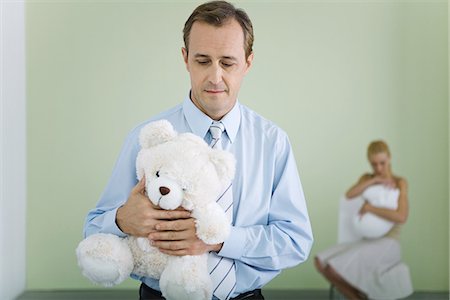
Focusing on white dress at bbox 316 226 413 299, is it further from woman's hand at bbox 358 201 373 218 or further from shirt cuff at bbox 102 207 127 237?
shirt cuff at bbox 102 207 127 237

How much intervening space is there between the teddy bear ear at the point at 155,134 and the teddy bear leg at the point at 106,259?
0.80ft

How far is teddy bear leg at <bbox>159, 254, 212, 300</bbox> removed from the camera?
1379 mm

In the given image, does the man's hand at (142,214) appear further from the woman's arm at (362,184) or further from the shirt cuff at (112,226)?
the woman's arm at (362,184)

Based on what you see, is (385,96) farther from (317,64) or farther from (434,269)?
(434,269)

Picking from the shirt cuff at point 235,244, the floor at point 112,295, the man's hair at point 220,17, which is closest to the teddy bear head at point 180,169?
the shirt cuff at point 235,244

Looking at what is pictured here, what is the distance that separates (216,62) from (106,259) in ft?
1.82

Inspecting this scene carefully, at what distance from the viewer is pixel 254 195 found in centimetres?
155

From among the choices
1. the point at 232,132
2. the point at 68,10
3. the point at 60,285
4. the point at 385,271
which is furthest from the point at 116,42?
the point at 385,271

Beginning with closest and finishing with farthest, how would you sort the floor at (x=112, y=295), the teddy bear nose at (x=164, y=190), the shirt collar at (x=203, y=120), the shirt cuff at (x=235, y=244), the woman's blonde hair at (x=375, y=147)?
the teddy bear nose at (x=164, y=190) < the shirt cuff at (x=235, y=244) < the shirt collar at (x=203, y=120) < the floor at (x=112, y=295) < the woman's blonde hair at (x=375, y=147)

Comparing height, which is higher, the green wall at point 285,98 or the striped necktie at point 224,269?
the green wall at point 285,98

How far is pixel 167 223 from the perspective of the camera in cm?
139

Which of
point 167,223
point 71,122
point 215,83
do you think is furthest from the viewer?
point 71,122

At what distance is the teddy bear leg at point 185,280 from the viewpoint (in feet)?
4.52

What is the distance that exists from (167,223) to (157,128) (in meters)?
0.23
